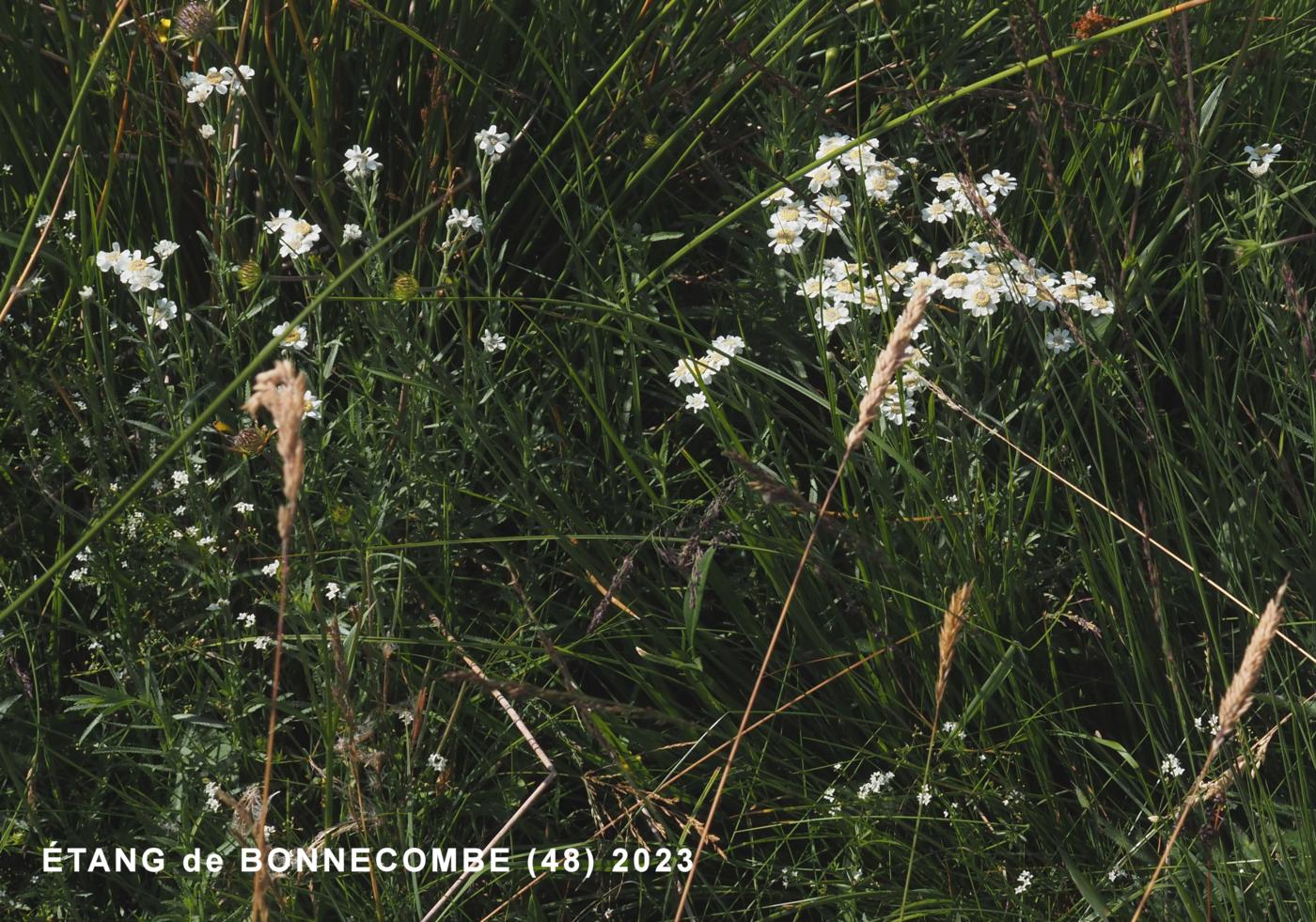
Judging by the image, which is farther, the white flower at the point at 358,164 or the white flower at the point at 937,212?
the white flower at the point at 937,212

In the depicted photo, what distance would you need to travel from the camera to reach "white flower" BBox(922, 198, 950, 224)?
2.17 metres

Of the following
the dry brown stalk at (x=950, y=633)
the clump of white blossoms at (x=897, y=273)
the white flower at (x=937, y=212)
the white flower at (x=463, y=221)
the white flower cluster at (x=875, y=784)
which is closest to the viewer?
the dry brown stalk at (x=950, y=633)

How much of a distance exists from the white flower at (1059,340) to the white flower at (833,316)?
306 mm

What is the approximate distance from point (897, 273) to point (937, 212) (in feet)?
0.73

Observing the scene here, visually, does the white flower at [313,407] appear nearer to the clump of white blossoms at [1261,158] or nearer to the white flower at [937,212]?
the white flower at [937,212]

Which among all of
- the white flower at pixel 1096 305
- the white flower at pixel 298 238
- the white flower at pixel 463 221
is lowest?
the white flower at pixel 1096 305

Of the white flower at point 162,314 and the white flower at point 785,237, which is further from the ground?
the white flower at point 162,314

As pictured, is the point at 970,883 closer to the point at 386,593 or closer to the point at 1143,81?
the point at 386,593

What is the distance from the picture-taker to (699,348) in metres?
2.23

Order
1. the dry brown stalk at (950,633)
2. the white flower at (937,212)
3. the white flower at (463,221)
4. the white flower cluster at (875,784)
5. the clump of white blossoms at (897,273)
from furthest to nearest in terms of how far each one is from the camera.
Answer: the white flower at (937,212), the white flower at (463,221), the clump of white blossoms at (897,273), the white flower cluster at (875,784), the dry brown stalk at (950,633)

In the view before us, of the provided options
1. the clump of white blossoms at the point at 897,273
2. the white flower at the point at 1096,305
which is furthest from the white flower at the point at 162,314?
the white flower at the point at 1096,305

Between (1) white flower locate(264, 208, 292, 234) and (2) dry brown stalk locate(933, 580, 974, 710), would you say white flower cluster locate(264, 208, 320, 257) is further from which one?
(2) dry brown stalk locate(933, 580, 974, 710)

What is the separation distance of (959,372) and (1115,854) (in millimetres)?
699

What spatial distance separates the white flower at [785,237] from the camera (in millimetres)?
2047
